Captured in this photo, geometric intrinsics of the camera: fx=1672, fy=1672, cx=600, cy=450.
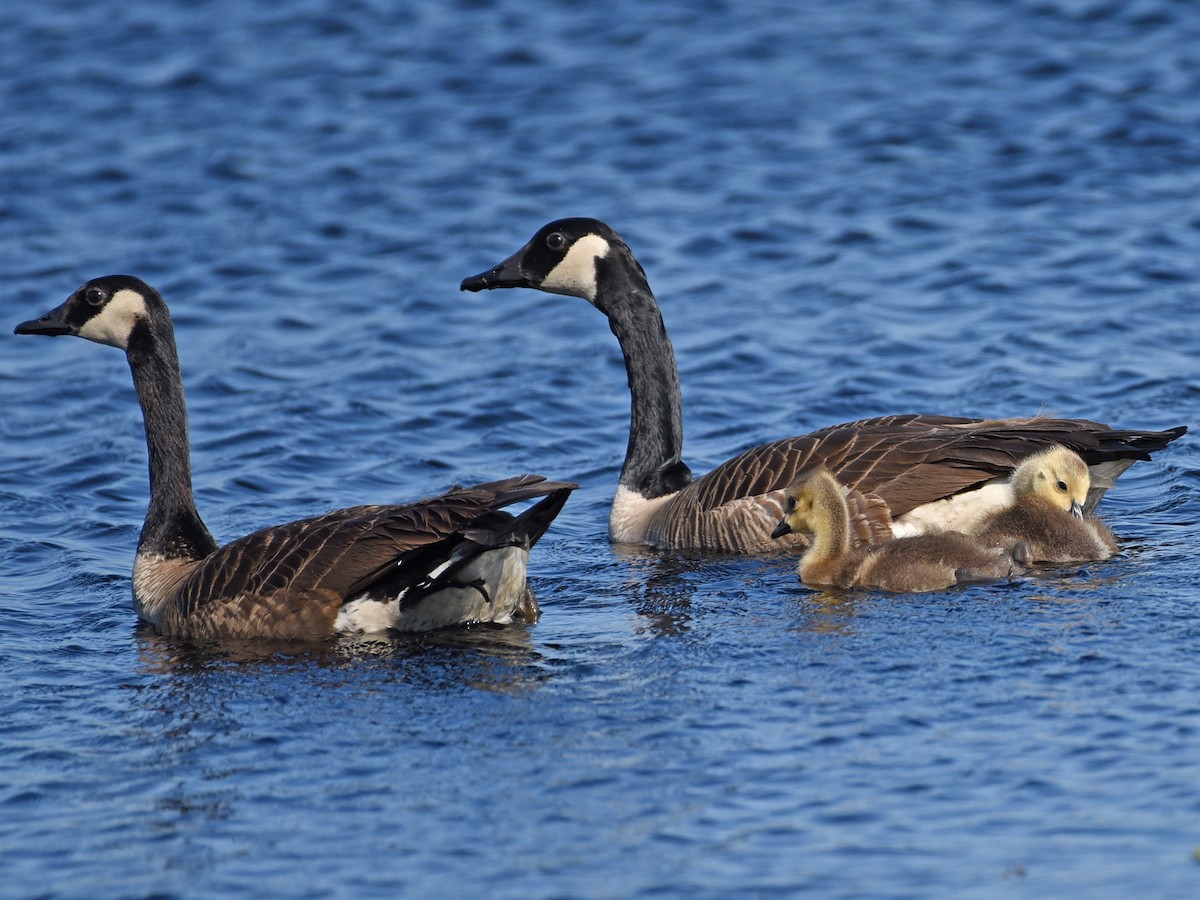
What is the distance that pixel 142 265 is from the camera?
55.4 ft

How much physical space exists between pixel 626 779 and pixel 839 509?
3047 millimetres

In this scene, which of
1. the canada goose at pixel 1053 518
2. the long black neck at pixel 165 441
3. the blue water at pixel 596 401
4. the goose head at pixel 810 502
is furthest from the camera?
the long black neck at pixel 165 441

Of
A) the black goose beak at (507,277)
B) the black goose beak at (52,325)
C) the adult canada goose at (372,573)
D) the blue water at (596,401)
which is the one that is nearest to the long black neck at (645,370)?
the black goose beak at (507,277)

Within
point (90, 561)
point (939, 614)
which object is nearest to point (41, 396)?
point (90, 561)

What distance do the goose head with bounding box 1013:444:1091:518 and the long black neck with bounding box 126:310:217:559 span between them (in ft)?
15.2

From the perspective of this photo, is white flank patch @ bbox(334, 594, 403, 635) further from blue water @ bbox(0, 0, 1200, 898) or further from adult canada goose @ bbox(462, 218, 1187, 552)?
adult canada goose @ bbox(462, 218, 1187, 552)

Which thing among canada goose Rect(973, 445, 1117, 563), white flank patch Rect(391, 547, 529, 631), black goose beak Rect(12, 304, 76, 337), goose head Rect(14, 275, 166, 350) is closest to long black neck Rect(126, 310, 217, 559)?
goose head Rect(14, 275, 166, 350)

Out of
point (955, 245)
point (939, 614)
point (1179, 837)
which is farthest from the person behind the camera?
point (955, 245)

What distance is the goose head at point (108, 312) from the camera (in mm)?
9734

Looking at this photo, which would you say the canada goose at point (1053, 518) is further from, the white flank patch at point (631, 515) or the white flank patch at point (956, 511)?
the white flank patch at point (631, 515)

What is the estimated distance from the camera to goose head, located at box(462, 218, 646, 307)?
36.2 ft

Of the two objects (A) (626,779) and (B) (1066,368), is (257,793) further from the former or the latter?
(B) (1066,368)

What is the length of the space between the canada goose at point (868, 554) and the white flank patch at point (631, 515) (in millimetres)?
1647

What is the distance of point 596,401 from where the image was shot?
13883 mm
